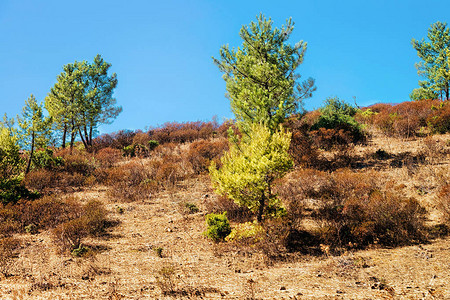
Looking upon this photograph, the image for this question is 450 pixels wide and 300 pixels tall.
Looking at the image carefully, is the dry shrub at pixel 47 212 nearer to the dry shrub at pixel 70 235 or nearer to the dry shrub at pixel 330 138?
the dry shrub at pixel 70 235

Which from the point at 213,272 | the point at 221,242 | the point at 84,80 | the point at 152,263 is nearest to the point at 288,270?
the point at 213,272

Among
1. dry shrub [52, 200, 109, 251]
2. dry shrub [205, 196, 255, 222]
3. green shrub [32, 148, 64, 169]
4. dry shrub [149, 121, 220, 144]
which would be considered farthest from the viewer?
dry shrub [149, 121, 220, 144]

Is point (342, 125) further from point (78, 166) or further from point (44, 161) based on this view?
point (44, 161)

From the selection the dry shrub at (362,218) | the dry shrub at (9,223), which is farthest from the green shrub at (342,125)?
the dry shrub at (9,223)

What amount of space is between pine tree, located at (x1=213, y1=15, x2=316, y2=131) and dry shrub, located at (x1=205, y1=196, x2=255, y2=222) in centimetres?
511

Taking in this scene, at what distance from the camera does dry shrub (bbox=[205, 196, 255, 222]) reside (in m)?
10.5

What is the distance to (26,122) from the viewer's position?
1588cm

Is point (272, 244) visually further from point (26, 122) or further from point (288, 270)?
point (26, 122)

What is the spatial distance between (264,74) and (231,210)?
761 cm

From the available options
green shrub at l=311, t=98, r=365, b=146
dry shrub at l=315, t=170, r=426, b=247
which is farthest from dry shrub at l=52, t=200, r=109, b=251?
green shrub at l=311, t=98, r=365, b=146

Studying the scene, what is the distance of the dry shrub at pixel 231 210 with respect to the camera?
10.5m

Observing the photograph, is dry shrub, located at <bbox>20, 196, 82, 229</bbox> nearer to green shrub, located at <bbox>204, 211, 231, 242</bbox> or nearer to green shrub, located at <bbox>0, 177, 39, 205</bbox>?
green shrub, located at <bbox>0, 177, 39, 205</bbox>

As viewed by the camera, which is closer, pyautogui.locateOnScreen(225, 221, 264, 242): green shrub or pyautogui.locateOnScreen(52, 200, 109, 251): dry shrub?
pyautogui.locateOnScreen(225, 221, 264, 242): green shrub

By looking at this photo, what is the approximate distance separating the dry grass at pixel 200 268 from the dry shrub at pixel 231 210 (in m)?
0.30
